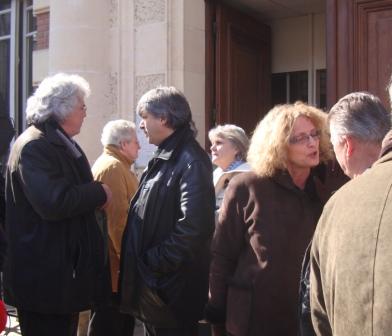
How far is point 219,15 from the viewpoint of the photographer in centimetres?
556

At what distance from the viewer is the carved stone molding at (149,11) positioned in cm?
545

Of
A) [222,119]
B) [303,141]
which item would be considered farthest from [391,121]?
[222,119]

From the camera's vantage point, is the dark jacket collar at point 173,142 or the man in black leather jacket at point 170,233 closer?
the man in black leather jacket at point 170,233

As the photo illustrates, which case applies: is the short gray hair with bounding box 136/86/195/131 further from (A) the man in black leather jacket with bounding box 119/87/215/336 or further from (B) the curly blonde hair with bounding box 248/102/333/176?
(B) the curly blonde hair with bounding box 248/102/333/176

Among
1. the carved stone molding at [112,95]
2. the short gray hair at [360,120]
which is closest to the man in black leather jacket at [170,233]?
the short gray hair at [360,120]

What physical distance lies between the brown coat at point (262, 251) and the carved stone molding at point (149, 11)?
3070 millimetres

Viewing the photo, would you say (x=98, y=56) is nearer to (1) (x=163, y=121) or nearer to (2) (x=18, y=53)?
(2) (x=18, y=53)

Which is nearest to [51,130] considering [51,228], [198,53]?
[51,228]

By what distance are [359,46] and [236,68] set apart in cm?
148

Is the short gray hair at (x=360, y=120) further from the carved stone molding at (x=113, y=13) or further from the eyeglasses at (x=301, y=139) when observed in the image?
the carved stone molding at (x=113, y=13)

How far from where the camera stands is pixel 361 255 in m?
1.26

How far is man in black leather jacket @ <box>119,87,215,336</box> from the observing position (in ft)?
9.45

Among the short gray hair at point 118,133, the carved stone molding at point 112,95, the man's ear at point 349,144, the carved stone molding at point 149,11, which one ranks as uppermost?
the carved stone molding at point 149,11

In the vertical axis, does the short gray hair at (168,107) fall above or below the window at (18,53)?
below
